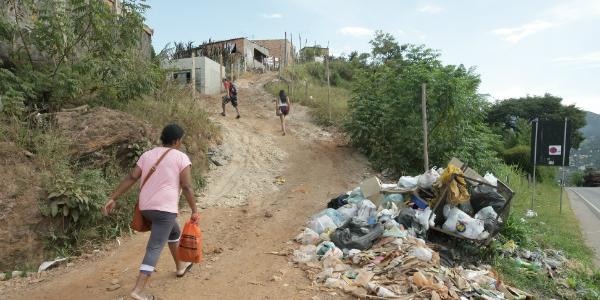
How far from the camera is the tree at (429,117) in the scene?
32.6 ft

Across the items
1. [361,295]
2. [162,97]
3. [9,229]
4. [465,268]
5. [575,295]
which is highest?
[162,97]

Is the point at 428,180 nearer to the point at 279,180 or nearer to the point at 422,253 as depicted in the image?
the point at 422,253

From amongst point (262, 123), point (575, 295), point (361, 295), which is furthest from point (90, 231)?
point (262, 123)

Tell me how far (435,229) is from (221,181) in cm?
453

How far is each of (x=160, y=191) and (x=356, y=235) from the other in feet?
9.41

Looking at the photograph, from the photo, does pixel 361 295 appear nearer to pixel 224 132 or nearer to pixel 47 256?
pixel 47 256

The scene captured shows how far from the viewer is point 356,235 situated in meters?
5.76

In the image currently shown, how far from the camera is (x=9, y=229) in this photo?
5.20 metres

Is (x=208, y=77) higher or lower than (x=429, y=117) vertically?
higher

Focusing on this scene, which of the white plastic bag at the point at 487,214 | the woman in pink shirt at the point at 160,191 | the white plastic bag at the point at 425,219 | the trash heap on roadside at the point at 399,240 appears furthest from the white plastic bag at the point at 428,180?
→ the woman in pink shirt at the point at 160,191

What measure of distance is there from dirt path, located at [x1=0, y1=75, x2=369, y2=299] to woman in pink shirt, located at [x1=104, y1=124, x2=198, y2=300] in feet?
1.94

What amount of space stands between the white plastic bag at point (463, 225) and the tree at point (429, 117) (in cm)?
421

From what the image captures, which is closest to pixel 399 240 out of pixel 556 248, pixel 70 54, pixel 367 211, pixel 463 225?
pixel 367 211

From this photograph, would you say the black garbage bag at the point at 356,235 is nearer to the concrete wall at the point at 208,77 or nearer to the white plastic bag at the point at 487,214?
the white plastic bag at the point at 487,214
